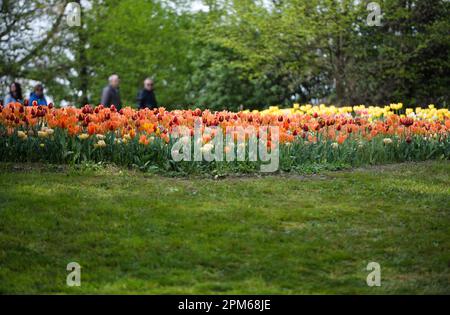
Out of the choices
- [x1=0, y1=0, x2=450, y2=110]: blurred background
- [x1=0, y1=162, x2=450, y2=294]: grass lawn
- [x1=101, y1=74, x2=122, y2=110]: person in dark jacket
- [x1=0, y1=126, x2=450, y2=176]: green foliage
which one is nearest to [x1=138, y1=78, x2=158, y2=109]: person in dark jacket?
[x1=101, y1=74, x2=122, y2=110]: person in dark jacket

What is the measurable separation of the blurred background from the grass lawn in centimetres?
1282

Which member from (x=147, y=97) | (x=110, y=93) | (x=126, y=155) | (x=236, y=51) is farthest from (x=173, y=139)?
(x=236, y=51)

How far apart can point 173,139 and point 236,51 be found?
→ 14.3 m

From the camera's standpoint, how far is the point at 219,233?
22.4 ft

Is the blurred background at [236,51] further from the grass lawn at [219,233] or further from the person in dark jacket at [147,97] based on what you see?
the grass lawn at [219,233]

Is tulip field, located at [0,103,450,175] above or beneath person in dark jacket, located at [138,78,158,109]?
beneath

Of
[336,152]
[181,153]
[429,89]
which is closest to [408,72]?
[429,89]

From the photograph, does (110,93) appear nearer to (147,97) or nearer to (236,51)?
(147,97)

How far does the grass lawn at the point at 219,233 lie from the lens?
5785 mm

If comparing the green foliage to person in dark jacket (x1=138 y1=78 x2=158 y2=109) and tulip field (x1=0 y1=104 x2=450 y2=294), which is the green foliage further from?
person in dark jacket (x1=138 y1=78 x2=158 y2=109)

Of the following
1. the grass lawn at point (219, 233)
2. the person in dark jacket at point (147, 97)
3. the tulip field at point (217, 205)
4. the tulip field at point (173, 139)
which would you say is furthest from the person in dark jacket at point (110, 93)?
the grass lawn at point (219, 233)

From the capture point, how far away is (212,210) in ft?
24.3

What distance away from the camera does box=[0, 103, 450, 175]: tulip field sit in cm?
927
